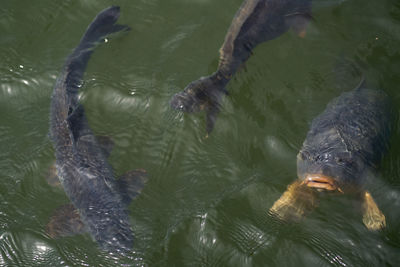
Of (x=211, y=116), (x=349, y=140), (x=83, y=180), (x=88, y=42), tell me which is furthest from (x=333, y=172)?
(x=88, y=42)

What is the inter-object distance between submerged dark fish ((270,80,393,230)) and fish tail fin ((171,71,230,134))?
3.51 feet

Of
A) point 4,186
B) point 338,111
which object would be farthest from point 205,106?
point 4,186

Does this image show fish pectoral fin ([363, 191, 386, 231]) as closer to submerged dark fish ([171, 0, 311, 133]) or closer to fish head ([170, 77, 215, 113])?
submerged dark fish ([171, 0, 311, 133])

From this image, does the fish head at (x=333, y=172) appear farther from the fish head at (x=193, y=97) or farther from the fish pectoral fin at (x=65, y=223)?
the fish pectoral fin at (x=65, y=223)

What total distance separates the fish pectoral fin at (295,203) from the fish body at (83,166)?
4.86ft

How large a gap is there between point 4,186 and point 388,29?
5.15 meters

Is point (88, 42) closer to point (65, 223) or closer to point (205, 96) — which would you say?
point (205, 96)

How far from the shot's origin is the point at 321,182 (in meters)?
4.14

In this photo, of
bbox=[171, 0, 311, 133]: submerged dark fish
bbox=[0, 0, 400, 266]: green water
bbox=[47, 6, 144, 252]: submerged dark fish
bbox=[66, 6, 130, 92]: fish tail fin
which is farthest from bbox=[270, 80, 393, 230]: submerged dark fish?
bbox=[66, 6, 130, 92]: fish tail fin

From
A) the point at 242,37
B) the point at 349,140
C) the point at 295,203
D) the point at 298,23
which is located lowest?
the point at 295,203

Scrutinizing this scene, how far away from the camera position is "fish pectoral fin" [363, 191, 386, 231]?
4.13 m

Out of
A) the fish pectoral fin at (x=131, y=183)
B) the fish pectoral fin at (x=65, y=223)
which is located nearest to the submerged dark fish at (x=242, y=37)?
the fish pectoral fin at (x=131, y=183)

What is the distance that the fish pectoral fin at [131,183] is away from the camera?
14.2ft

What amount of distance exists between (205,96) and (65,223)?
1950mm
